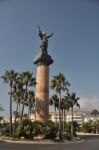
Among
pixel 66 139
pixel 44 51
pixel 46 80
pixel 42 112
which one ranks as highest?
pixel 44 51

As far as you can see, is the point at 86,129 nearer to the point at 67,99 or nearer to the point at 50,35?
the point at 67,99

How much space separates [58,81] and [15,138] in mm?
20876

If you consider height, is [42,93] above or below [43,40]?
below

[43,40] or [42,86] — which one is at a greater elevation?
[43,40]

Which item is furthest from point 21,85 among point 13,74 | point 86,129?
point 86,129

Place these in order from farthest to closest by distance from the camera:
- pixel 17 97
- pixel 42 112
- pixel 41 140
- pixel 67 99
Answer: pixel 67 99 < pixel 17 97 < pixel 42 112 < pixel 41 140

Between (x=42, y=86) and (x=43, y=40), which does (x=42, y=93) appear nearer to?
(x=42, y=86)

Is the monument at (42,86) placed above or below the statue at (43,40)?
below

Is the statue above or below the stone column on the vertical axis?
above

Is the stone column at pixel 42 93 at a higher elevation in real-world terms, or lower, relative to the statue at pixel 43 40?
lower

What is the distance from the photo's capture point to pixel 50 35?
65312 mm

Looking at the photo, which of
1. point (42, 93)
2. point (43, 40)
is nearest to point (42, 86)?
point (42, 93)

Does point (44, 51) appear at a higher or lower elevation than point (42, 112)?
higher

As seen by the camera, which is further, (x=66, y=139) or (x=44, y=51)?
(x=44, y=51)
